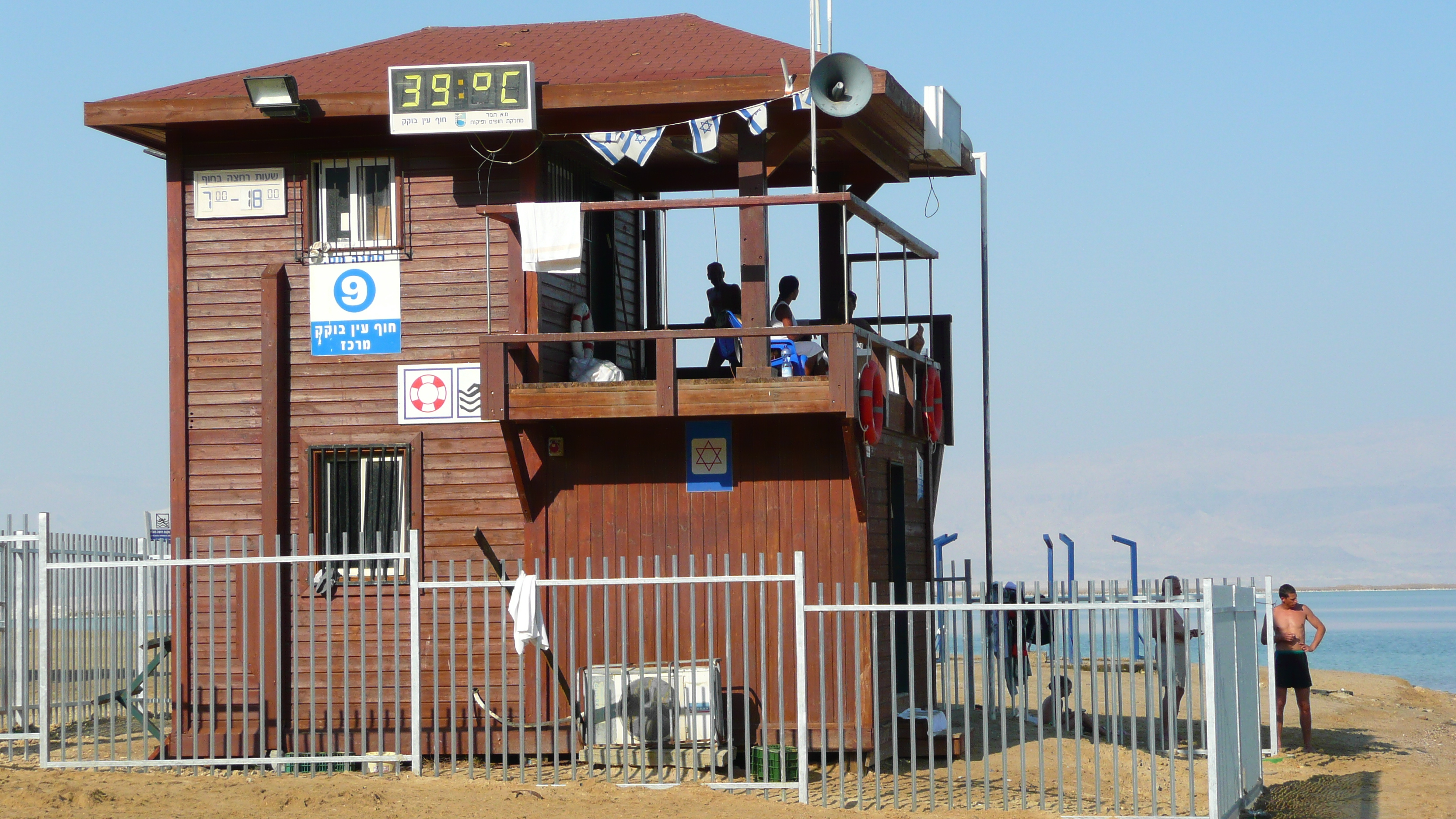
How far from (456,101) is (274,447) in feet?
12.4

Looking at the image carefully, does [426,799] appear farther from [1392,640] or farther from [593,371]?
[1392,640]

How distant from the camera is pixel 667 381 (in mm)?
14469

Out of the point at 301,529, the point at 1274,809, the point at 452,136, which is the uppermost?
the point at 452,136

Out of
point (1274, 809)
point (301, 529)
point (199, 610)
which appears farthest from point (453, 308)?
point (1274, 809)

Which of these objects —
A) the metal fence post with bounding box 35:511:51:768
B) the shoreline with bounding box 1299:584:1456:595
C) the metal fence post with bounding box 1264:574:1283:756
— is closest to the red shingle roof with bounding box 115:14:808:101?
the metal fence post with bounding box 35:511:51:768

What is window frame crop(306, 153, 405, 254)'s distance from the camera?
15.9 meters

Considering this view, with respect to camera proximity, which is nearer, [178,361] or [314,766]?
[314,766]

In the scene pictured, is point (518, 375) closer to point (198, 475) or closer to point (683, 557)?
point (683, 557)

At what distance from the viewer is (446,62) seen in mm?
16594

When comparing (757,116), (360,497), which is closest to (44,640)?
(360,497)

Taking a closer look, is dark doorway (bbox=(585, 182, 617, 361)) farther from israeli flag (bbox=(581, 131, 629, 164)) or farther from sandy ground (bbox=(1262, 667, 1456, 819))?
sandy ground (bbox=(1262, 667, 1456, 819))

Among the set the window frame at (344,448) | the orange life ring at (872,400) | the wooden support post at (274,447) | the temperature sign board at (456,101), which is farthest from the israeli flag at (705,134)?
the wooden support post at (274,447)

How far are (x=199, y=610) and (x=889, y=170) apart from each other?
8.60 metres

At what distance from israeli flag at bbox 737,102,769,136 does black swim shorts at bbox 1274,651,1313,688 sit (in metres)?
8.38
